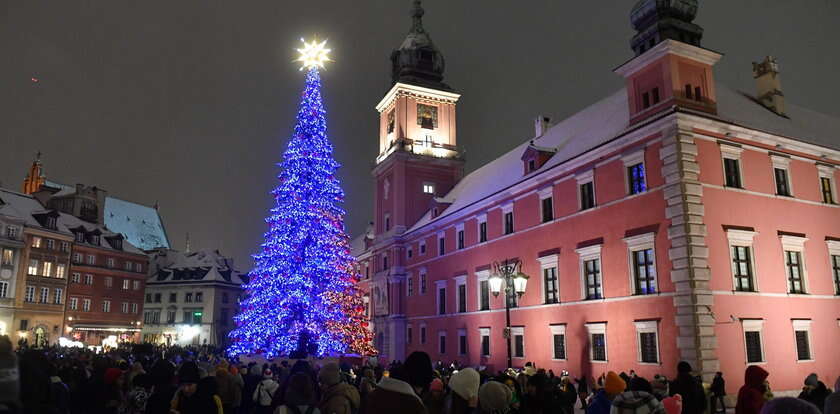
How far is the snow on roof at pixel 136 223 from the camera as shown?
75500mm

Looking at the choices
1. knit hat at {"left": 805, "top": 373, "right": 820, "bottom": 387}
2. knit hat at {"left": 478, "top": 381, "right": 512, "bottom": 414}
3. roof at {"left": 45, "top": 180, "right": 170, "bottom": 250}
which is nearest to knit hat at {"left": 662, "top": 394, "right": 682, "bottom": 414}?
knit hat at {"left": 478, "top": 381, "right": 512, "bottom": 414}

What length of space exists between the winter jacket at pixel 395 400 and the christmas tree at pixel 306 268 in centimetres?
2262

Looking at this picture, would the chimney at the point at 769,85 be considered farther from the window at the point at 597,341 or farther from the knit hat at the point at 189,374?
the knit hat at the point at 189,374

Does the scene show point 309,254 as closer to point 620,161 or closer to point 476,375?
point 620,161

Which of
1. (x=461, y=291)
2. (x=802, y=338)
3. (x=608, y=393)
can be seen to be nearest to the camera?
(x=608, y=393)

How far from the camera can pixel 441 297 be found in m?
40.5

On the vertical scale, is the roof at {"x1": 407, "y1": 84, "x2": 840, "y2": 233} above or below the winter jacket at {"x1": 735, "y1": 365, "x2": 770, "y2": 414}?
above

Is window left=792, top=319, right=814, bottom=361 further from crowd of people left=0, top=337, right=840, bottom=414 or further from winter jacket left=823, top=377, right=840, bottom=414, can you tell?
winter jacket left=823, top=377, right=840, bottom=414

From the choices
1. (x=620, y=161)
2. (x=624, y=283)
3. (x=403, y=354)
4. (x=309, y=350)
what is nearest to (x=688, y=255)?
(x=624, y=283)

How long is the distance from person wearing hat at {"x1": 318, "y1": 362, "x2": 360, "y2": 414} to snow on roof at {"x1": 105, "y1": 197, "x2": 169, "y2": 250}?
252 ft

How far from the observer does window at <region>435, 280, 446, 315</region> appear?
Result: 40094 mm

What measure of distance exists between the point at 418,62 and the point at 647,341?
35616mm

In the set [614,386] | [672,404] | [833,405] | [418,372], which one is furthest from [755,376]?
[418,372]

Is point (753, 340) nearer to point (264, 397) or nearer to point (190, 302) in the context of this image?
point (264, 397)
